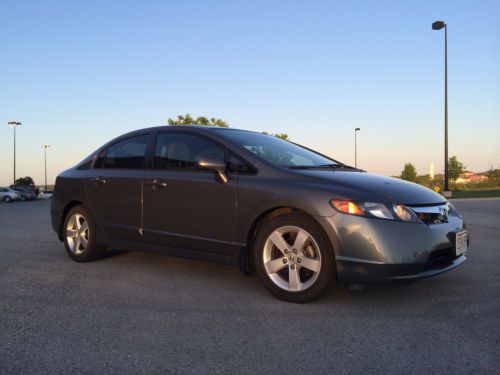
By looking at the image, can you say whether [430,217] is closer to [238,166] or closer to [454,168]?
[238,166]

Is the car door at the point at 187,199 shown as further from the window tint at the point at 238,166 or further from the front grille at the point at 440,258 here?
the front grille at the point at 440,258

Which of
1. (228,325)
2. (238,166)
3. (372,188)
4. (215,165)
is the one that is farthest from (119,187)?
(372,188)

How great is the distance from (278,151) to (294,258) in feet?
4.19

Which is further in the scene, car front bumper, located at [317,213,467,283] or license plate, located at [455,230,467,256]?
license plate, located at [455,230,467,256]

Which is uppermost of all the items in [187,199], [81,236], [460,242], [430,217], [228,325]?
[187,199]

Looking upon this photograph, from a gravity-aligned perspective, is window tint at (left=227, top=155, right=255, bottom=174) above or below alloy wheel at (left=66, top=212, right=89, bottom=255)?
above

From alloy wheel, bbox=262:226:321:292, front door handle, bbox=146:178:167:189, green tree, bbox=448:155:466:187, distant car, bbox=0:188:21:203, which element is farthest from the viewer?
green tree, bbox=448:155:466:187

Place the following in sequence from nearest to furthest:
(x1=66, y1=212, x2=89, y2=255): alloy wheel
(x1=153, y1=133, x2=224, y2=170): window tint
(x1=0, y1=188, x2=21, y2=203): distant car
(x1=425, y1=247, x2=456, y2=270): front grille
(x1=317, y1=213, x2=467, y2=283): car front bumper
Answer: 1. (x1=317, y1=213, x2=467, y2=283): car front bumper
2. (x1=425, y1=247, x2=456, y2=270): front grille
3. (x1=153, y1=133, x2=224, y2=170): window tint
4. (x1=66, y1=212, x2=89, y2=255): alloy wheel
5. (x1=0, y1=188, x2=21, y2=203): distant car

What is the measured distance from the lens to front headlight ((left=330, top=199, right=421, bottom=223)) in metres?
3.46

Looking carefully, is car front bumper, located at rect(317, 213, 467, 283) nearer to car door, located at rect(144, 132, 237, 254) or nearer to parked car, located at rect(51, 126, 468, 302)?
parked car, located at rect(51, 126, 468, 302)

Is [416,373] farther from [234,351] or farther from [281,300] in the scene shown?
[281,300]

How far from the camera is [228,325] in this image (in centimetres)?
316

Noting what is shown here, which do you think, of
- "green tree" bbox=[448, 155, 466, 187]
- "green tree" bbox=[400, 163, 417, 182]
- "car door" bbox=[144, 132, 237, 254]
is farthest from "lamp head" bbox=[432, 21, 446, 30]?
"green tree" bbox=[400, 163, 417, 182]

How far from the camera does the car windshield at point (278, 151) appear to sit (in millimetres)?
4289
